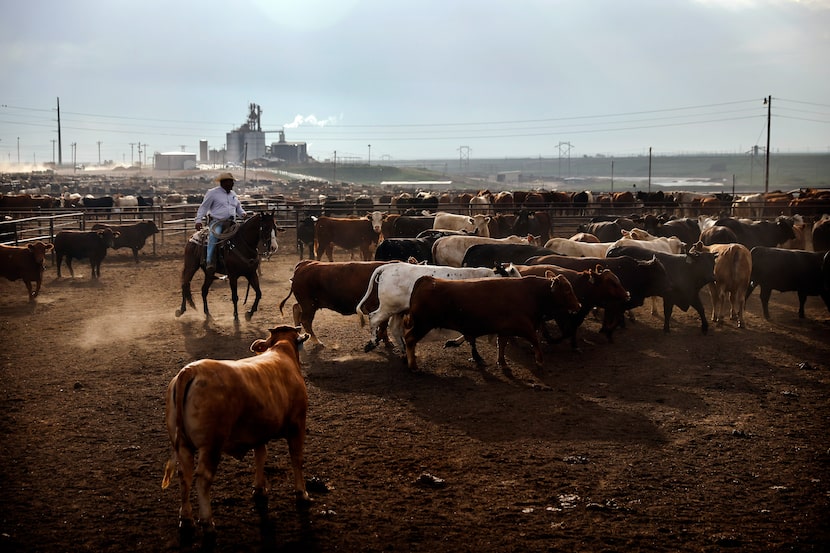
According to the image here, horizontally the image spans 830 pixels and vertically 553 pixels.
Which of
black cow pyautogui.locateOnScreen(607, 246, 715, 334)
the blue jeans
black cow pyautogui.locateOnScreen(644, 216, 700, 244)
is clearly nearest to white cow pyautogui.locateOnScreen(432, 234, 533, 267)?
black cow pyautogui.locateOnScreen(607, 246, 715, 334)

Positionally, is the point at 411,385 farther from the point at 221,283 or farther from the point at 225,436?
the point at 221,283

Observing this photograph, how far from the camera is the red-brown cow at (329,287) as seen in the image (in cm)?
1055

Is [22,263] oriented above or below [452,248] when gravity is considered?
below

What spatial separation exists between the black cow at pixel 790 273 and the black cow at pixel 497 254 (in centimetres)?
336

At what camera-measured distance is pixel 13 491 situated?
5.69 m

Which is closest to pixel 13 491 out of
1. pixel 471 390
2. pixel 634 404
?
pixel 471 390

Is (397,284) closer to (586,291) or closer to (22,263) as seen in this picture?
(586,291)

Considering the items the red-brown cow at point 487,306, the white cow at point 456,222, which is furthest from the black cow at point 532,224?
the red-brown cow at point 487,306

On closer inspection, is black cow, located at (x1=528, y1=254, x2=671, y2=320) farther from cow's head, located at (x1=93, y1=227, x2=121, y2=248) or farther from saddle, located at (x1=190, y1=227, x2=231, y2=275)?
cow's head, located at (x1=93, y1=227, x2=121, y2=248)

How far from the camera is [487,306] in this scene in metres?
9.14

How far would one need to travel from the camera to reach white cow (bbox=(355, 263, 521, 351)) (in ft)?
32.5

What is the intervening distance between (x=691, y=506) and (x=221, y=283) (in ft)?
43.0

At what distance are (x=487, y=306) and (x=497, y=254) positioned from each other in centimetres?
412

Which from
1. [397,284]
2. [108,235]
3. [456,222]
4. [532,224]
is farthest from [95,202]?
[397,284]
